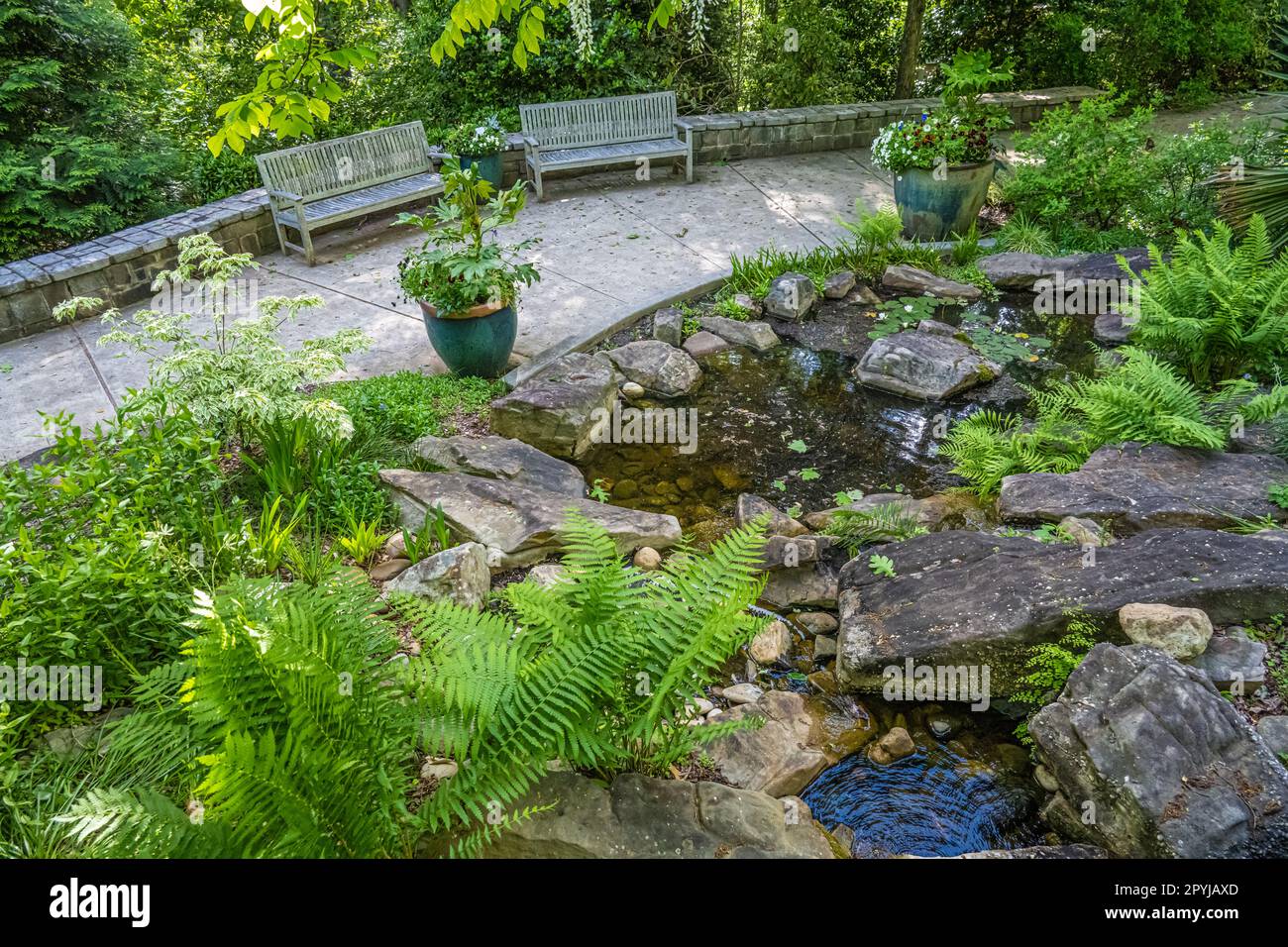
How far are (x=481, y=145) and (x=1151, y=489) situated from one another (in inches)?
289

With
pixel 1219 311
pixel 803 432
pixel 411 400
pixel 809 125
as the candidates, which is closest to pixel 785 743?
pixel 803 432

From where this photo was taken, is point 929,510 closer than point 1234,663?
No

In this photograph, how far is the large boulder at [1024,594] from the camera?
3674 millimetres

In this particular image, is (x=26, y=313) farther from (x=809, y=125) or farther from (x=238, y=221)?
(x=809, y=125)

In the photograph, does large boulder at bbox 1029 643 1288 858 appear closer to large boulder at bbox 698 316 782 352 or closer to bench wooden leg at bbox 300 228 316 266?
large boulder at bbox 698 316 782 352

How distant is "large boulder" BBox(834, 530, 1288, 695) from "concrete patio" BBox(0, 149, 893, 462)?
357 centimetres

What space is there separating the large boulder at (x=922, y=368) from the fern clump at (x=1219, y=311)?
1.09 metres

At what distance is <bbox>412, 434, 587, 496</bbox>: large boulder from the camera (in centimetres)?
508

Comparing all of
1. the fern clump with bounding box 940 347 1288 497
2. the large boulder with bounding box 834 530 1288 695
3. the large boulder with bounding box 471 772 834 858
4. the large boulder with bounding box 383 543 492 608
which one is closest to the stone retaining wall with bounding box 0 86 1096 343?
the large boulder with bounding box 383 543 492 608

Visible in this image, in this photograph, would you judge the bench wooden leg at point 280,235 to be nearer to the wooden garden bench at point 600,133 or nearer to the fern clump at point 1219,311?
the wooden garden bench at point 600,133

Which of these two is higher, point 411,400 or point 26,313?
point 26,313

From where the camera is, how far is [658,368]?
20.7ft

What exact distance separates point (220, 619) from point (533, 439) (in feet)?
10.0
